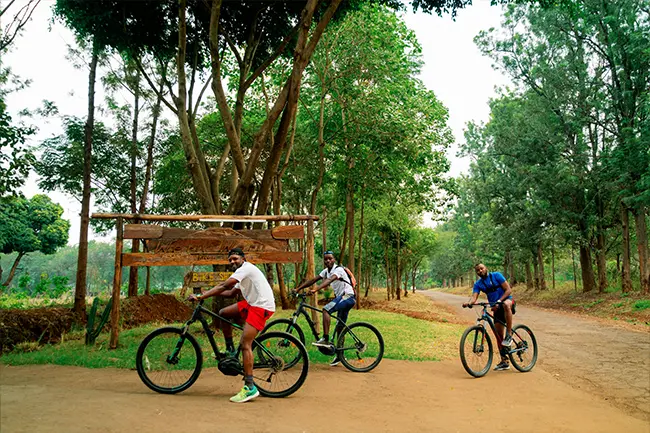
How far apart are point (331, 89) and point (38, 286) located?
15750 mm

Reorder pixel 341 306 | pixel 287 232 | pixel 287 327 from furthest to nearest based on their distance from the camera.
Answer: pixel 287 232
pixel 341 306
pixel 287 327

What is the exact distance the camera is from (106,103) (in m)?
20.2

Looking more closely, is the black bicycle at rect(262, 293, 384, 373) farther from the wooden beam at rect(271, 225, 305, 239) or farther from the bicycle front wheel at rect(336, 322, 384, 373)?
the wooden beam at rect(271, 225, 305, 239)

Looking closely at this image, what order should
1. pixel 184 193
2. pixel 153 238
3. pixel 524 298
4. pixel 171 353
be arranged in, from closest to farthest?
pixel 171 353, pixel 153 238, pixel 184 193, pixel 524 298

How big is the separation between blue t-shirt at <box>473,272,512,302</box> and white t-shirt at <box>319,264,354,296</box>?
241 cm

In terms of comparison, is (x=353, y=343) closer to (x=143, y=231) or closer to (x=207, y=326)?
(x=207, y=326)

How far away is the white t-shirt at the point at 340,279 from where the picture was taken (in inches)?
351

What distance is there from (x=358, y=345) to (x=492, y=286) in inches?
109

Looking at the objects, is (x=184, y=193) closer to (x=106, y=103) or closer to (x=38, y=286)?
(x=106, y=103)

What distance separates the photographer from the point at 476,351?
853 centimetres

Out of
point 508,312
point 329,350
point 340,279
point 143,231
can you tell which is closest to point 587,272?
point 508,312

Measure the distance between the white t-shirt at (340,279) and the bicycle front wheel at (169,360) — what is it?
9.83ft

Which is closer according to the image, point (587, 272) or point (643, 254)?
point (643, 254)

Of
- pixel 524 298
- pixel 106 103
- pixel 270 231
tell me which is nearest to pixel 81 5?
pixel 270 231
